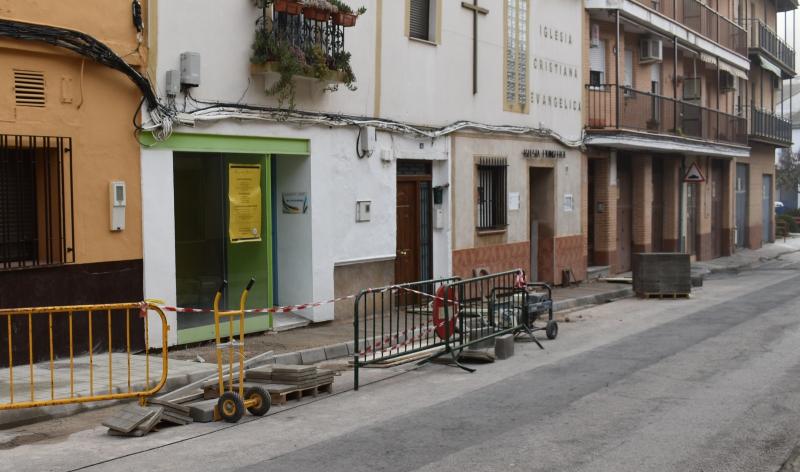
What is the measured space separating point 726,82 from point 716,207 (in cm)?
444

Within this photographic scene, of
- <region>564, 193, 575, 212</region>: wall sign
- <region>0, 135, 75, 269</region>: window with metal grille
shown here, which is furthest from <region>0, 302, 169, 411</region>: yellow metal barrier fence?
<region>564, 193, 575, 212</region>: wall sign

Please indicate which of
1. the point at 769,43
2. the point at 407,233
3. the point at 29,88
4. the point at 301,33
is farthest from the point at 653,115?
the point at 29,88

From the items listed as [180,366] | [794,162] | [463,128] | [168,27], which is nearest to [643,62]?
[463,128]

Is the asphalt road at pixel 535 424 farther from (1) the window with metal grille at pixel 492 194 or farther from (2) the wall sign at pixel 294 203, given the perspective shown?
(1) the window with metal grille at pixel 492 194

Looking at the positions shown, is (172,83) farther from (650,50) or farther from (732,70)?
(732,70)

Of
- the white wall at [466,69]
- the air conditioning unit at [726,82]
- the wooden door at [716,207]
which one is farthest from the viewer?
the wooden door at [716,207]

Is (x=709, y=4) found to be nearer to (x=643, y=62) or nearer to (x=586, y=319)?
(x=643, y=62)

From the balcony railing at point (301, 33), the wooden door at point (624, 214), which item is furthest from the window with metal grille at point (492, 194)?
the wooden door at point (624, 214)

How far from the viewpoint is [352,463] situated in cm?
732

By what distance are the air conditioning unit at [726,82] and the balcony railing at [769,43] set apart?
4.08 metres

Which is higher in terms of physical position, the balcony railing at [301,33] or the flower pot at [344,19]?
the flower pot at [344,19]

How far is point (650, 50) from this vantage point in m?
26.3

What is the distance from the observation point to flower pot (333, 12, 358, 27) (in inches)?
561

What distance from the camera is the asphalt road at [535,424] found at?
7.38m
